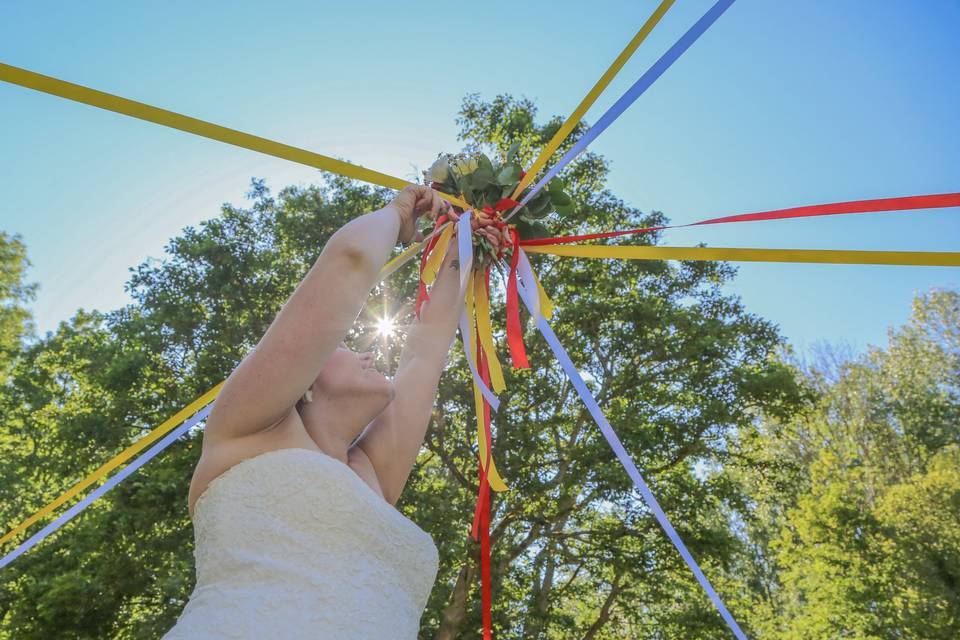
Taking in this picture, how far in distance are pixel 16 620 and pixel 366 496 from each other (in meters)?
8.88

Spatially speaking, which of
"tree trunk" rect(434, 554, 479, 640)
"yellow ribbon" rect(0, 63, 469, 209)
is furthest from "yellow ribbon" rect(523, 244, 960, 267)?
"tree trunk" rect(434, 554, 479, 640)

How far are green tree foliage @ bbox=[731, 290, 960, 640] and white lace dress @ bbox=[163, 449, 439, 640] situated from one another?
28.4 ft

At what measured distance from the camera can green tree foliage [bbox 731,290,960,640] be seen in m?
11.7

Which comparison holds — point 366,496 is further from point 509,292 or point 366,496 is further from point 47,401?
point 47,401

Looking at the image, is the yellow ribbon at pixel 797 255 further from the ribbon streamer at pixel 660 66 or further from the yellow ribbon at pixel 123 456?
the yellow ribbon at pixel 123 456

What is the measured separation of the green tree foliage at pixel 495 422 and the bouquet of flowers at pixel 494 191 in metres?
5.17

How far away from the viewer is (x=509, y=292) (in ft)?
7.98

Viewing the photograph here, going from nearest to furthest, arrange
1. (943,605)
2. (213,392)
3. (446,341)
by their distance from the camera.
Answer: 1. (446,341)
2. (213,392)
3. (943,605)

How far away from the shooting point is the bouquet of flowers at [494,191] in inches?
97.2

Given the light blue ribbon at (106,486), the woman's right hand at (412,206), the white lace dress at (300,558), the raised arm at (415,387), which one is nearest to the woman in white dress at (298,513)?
the white lace dress at (300,558)

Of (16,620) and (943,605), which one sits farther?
(943,605)

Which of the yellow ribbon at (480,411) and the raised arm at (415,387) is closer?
the raised arm at (415,387)

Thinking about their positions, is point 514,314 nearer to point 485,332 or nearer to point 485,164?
point 485,332

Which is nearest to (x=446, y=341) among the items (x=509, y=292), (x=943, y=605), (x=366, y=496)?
(x=509, y=292)
